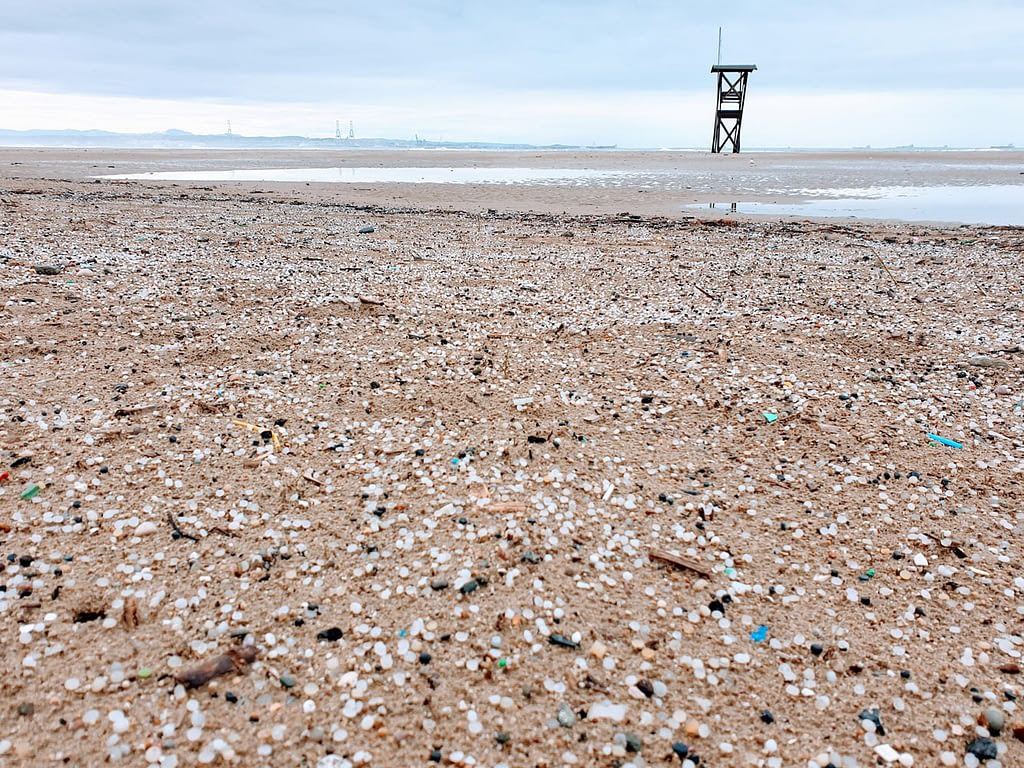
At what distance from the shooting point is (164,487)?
3.82 m

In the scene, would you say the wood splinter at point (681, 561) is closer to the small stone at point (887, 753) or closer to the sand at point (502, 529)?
the sand at point (502, 529)

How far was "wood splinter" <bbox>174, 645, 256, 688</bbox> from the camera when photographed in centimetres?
255

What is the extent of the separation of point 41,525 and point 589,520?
2939 mm

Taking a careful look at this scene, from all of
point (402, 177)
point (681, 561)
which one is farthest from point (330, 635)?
point (402, 177)

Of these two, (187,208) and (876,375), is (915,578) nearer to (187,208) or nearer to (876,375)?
(876,375)

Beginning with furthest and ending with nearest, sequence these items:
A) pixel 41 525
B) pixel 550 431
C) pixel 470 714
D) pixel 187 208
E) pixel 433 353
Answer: pixel 187 208, pixel 433 353, pixel 550 431, pixel 41 525, pixel 470 714

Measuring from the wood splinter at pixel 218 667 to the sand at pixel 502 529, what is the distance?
0.02 meters

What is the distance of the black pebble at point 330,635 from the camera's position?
2.80 m

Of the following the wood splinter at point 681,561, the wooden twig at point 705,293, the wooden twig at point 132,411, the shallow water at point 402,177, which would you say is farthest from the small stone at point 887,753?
the shallow water at point 402,177

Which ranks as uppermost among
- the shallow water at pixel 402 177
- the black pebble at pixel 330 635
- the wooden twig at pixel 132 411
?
the shallow water at pixel 402 177

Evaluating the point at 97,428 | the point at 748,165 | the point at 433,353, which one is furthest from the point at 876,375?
the point at 748,165

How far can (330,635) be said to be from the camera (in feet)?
9.21

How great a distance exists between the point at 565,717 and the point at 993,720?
1.63 m

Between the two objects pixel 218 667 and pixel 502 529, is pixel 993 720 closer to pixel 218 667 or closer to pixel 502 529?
pixel 502 529
